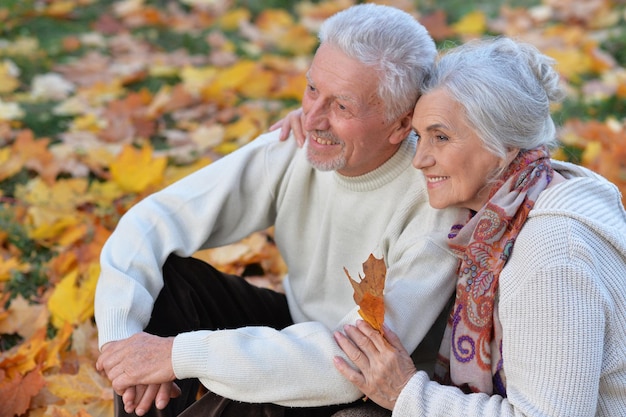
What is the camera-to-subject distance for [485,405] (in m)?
1.99

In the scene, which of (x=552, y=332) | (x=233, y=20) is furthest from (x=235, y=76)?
(x=552, y=332)

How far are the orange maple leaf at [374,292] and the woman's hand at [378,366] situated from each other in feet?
0.13

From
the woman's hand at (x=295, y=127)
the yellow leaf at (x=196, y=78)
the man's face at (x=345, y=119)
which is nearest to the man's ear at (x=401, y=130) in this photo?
the man's face at (x=345, y=119)

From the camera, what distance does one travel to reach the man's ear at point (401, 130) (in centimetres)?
243

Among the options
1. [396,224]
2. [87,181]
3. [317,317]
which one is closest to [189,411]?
[317,317]

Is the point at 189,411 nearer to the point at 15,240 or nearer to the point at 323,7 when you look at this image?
the point at 15,240

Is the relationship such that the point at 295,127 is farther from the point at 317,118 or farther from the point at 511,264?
the point at 511,264

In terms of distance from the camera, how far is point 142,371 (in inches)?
87.2

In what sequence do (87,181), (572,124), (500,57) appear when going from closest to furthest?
(500,57), (87,181), (572,124)

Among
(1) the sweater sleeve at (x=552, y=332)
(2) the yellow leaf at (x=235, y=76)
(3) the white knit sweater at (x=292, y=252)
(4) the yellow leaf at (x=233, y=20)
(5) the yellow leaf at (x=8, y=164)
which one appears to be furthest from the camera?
(4) the yellow leaf at (x=233, y=20)

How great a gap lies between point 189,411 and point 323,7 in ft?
14.4

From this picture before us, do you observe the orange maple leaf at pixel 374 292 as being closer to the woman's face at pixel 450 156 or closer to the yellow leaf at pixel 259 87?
the woman's face at pixel 450 156

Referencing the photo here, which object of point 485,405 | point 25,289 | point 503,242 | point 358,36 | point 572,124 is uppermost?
point 358,36

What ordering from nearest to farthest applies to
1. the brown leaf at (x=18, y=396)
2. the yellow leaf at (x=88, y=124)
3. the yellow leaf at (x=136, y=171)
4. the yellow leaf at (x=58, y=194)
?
the brown leaf at (x=18, y=396), the yellow leaf at (x=58, y=194), the yellow leaf at (x=136, y=171), the yellow leaf at (x=88, y=124)
